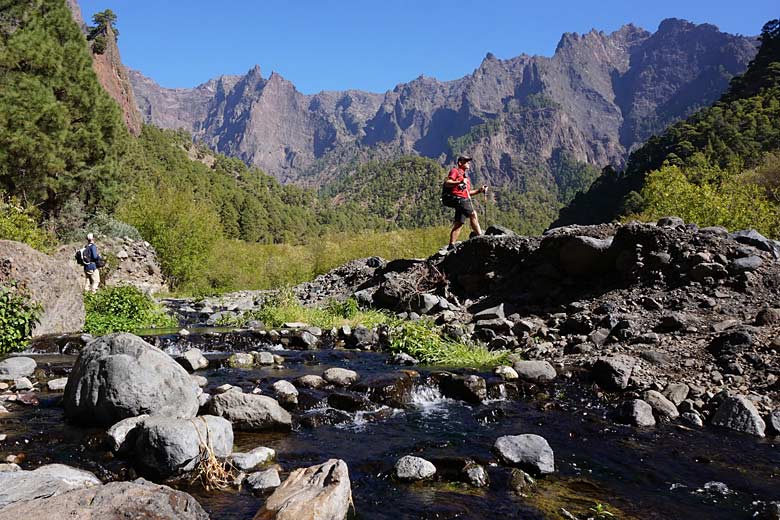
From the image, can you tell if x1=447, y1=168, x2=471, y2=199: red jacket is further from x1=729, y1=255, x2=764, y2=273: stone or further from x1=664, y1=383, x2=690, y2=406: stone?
x1=664, y1=383, x2=690, y2=406: stone

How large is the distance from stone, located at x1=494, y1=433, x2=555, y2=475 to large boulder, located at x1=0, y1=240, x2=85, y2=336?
10266 millimetres

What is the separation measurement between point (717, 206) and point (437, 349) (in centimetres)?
1979

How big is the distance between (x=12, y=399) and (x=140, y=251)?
22.3m

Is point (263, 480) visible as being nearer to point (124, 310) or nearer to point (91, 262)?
point (124, 310)

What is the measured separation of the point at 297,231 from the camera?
117 m

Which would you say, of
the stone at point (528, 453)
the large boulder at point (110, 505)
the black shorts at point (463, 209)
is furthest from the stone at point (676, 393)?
the black shorts at point (463, 209)

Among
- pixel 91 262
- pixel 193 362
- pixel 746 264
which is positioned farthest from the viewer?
pixel 91 262

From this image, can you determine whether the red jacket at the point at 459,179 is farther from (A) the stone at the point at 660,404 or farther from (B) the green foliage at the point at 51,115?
(B) the green foliage at the point at 51,115

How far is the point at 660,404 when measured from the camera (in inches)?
277

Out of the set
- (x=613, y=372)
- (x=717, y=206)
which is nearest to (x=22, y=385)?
(x=613, y=372)

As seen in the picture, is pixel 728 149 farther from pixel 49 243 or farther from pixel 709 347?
pixel 49 243

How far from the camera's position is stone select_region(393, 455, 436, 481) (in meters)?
5.00

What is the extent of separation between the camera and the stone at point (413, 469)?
5004mm

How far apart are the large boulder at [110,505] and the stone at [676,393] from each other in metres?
6.52
